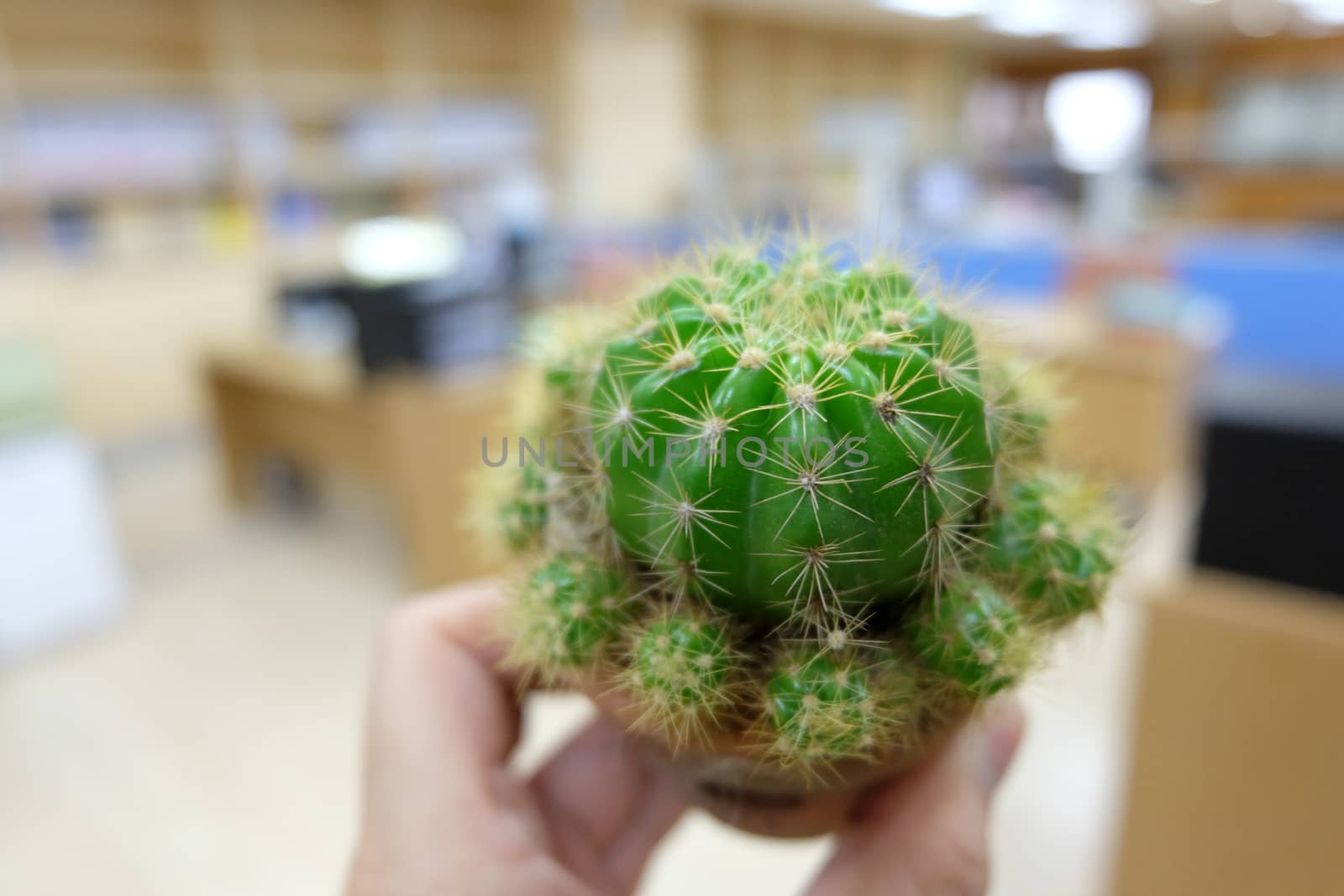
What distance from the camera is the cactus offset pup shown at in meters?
0.47

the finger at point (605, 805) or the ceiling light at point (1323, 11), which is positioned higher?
the ceiling light at point (1323, 11)

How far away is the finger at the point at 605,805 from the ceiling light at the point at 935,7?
7.43m

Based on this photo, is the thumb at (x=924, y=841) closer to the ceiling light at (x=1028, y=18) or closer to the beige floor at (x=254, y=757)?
the beige floor at (x=254, y=757)

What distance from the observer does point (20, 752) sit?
204 cm

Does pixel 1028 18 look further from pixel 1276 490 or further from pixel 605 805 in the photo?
pixel 605 805

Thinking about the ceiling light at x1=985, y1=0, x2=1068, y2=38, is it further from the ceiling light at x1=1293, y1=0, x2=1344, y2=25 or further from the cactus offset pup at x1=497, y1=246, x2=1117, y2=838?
the cactus offset pup at x1=497, y1=246, x2=1117, y2=838

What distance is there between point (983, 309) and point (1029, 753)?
1.61m

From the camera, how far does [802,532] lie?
47 centimetres

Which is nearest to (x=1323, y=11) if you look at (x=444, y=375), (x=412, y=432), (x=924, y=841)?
(x=444, y=375)

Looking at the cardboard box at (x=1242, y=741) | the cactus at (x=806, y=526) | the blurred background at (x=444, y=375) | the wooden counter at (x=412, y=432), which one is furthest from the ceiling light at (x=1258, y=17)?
the cactus at (x=806, y=526)

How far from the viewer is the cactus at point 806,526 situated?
1.55 ft

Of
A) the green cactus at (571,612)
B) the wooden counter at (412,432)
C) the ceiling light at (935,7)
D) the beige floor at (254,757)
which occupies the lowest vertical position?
the beige floor at (254,757)

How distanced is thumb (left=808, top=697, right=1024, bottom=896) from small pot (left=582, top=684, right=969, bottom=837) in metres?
0.02

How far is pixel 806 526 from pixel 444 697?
40 centimetres
